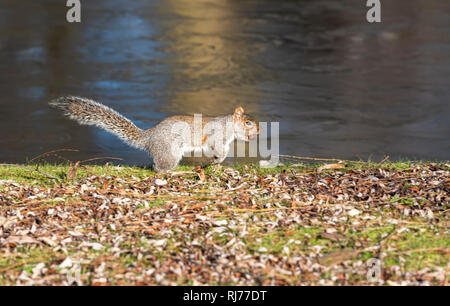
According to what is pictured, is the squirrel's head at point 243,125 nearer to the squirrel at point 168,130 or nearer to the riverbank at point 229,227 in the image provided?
the squirrel at point 168,130

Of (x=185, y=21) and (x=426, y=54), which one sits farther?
(x=185, y=21)

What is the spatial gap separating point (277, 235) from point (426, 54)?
9.15m

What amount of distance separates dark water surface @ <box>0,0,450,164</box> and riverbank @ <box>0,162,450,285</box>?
2.10 m

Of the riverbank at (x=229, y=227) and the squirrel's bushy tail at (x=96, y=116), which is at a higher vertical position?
the squirrel's bushy tail at (x=96, y=116)

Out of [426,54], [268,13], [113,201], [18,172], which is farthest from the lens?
[268,13]

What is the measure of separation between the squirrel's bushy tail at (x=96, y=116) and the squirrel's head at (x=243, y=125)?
922mm

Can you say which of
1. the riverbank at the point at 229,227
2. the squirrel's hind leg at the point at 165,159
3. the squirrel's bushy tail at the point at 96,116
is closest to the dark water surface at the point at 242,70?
the squirrel's bushy tail at the point at 96,116

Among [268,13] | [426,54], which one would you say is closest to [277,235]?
[426,54]

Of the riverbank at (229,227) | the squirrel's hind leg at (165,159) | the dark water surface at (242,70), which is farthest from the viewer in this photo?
the dark water surface at (242,70)

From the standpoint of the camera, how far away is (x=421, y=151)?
24.9ft

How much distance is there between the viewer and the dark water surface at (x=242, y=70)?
26.7ft

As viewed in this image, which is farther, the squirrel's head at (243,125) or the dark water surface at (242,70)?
the dark water surface at (242,70)
